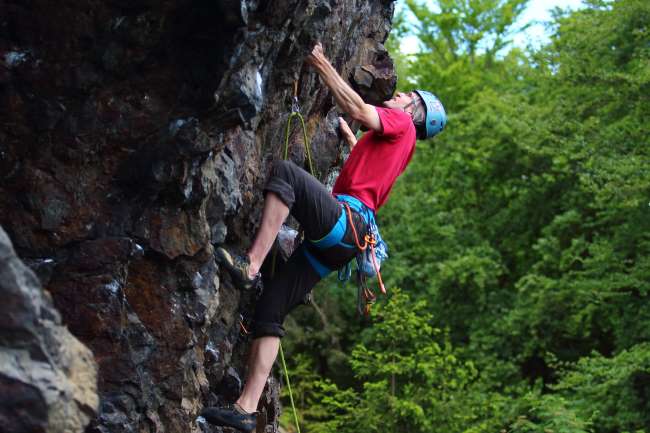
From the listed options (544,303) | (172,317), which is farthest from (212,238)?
(544,303)

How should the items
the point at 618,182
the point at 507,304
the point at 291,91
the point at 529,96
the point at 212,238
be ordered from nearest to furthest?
1. the point at 212,238
2. the point at 291,91
3. the point at 618,182
4. the point at 507,304
5. the point at 529,96

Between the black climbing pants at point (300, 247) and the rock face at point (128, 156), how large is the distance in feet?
1.71

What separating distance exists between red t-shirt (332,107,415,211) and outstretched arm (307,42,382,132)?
0.26m

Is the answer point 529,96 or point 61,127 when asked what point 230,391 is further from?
point 529,96

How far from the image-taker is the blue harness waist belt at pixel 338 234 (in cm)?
559

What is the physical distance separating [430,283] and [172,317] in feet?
42.6

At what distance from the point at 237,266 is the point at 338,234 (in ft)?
2.16

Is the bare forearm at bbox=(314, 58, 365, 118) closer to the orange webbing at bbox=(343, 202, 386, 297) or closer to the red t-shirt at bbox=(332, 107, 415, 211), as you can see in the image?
the red t-shirt at bbox=(332, 107, 415, 211)

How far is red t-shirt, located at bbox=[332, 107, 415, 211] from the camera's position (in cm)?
593

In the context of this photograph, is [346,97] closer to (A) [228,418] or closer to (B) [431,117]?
(B) [431,117]

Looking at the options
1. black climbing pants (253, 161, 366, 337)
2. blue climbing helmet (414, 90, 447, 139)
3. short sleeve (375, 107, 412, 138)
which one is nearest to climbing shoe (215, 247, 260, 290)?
black climbing pants (253, 161, 366, 337)

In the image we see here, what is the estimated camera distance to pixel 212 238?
17.4 ft

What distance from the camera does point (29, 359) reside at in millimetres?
3295

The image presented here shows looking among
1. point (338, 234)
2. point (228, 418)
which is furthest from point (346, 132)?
point (228, 418)
